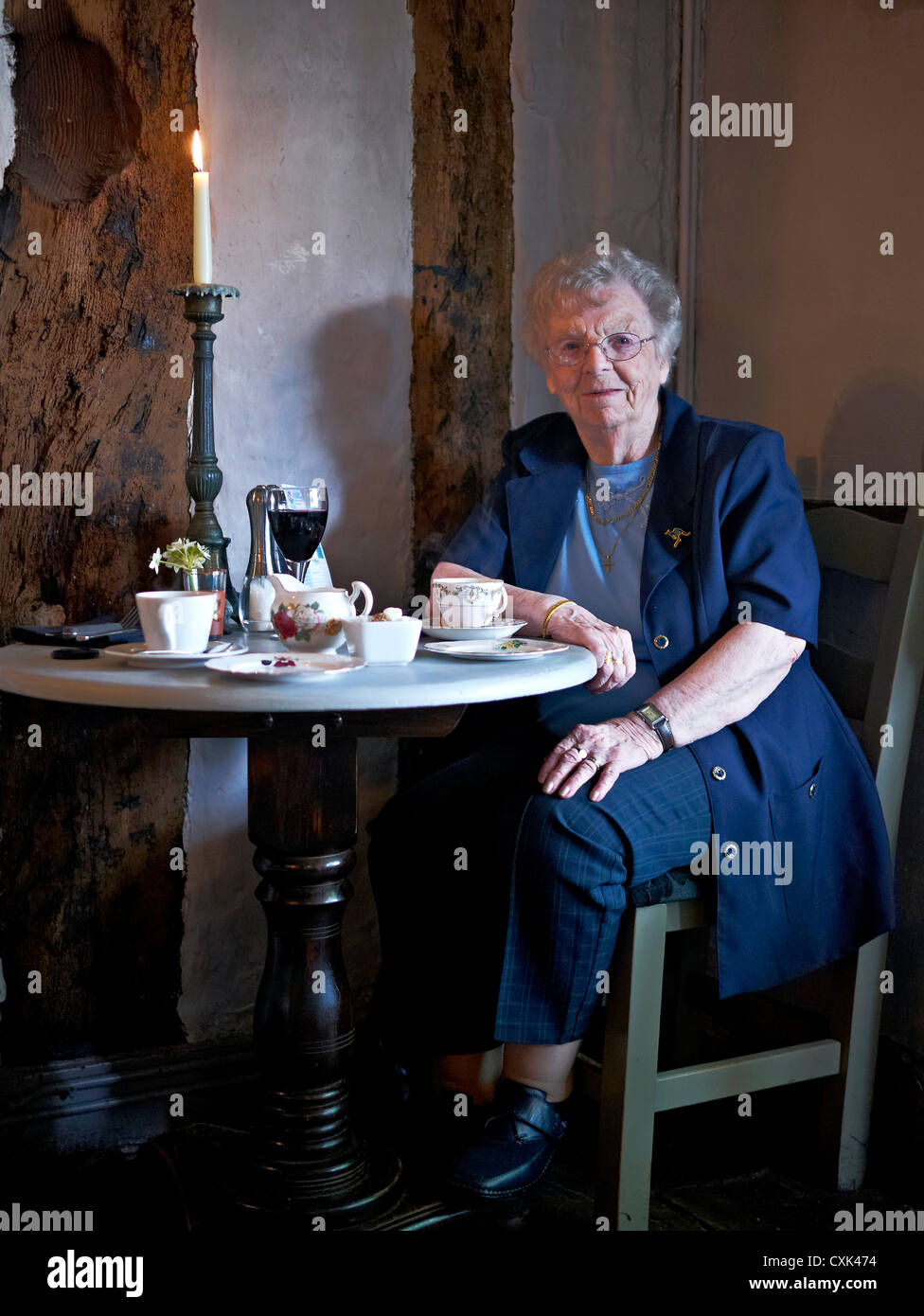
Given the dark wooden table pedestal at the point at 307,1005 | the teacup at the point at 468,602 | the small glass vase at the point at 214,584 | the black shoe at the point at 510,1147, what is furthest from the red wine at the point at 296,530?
the black shoe at the point at 510,1147

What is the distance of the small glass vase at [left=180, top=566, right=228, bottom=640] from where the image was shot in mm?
1713

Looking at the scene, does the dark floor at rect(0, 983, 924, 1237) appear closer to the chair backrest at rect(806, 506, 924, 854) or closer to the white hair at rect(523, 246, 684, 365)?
the chair backrest at rect(806, 506, 924, 854)

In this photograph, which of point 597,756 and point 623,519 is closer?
point 597,756

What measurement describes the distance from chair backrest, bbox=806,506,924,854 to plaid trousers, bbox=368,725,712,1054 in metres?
0.39

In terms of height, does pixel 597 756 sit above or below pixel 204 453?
below

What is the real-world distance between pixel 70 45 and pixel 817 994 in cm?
205

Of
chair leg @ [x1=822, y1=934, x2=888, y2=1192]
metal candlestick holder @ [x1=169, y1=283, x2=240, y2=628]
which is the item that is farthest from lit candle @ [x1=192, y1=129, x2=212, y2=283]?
chair leg @ [x1=822, y1=934, x2=888, y2=1192]

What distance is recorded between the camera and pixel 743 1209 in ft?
6.23

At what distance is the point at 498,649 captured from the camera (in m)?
1.64

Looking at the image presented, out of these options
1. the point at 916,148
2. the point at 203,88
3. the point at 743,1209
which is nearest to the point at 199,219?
the point at 203,88

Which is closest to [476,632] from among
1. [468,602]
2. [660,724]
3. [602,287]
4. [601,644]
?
[468,602]

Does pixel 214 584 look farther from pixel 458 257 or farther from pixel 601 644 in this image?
pixel 458 257

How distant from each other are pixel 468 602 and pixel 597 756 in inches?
11.7
